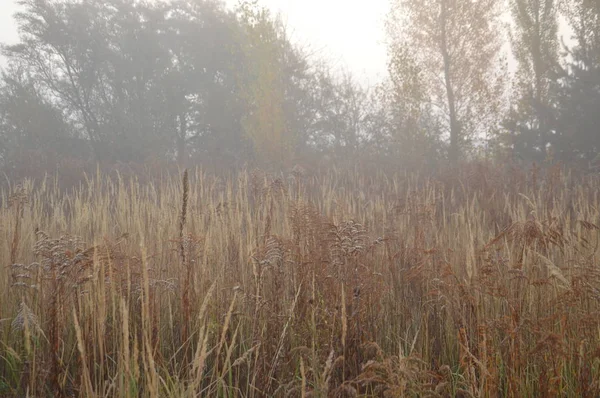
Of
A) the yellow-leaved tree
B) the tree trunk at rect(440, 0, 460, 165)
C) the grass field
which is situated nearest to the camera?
the grass field

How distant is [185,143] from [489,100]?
40.6 ft

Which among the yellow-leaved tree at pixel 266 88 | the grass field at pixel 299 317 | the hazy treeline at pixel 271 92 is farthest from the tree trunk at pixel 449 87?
the grass field at pixel 299 317

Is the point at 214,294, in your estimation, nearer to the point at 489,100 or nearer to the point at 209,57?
the point at 489,100

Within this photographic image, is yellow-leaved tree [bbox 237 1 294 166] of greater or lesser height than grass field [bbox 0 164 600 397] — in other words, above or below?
above

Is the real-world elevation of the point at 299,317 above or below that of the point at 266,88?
below

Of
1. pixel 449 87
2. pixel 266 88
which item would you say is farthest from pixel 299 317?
pixel 449 87

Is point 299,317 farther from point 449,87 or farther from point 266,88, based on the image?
point 449,87

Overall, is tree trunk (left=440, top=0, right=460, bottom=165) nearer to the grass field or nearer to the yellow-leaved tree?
the yellow-leaved tree

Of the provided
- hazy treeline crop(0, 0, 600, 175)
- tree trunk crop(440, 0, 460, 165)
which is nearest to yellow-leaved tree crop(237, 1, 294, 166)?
hazy treeline crop(0, 0, 600, 175)

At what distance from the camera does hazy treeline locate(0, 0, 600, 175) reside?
14.8 m

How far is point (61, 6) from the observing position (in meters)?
18.9

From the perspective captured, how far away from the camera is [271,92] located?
43.4 feet

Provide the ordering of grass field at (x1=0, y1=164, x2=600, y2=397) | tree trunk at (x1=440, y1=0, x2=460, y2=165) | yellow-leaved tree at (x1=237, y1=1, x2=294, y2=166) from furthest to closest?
tree trunk at (x1=440, y1=0, x2=460, y2=165)
yellow-leaved tree at (x1=237, y1=1, x2=294, y2=166)
grass field at (x1=0, y1=164, x2=600, y2=397)

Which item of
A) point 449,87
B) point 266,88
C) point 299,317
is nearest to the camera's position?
point 299,317
